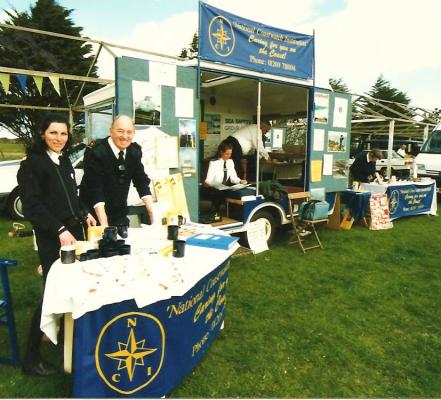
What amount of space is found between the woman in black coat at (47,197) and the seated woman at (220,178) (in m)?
3.06

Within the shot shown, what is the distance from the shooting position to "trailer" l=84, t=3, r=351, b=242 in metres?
4.04

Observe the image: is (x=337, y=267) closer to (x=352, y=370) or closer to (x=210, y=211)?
(x=210, y=211)

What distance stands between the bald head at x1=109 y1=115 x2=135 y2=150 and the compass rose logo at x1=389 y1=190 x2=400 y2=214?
21.2ft

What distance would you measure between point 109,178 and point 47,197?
66 cm

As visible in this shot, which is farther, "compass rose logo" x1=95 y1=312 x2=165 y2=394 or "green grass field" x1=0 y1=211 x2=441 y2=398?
"green grass field" x1=0 y1=211 x2=441 y2=398

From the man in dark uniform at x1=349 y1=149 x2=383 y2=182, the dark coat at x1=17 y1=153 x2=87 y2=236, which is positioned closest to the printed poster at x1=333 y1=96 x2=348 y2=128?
the man in dark uniform at x1=349 y1=149 x2=383 y2=182

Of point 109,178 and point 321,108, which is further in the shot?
point 321,108

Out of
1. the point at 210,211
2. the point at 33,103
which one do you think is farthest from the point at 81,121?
the point at 210,211

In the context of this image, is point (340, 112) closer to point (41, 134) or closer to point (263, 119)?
point (263, 119)

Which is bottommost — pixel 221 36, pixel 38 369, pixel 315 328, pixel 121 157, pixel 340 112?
pixel 315 328

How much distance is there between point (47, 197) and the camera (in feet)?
7.82

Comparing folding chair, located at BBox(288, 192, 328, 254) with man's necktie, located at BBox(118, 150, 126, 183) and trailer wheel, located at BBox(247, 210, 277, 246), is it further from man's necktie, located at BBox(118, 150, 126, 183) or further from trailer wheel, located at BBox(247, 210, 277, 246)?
man's necktie, located at BBox(118, 150, 126, 183)

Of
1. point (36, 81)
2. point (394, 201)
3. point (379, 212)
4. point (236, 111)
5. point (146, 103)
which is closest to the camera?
point (146, 103)

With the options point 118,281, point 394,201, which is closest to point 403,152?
point 394,201
